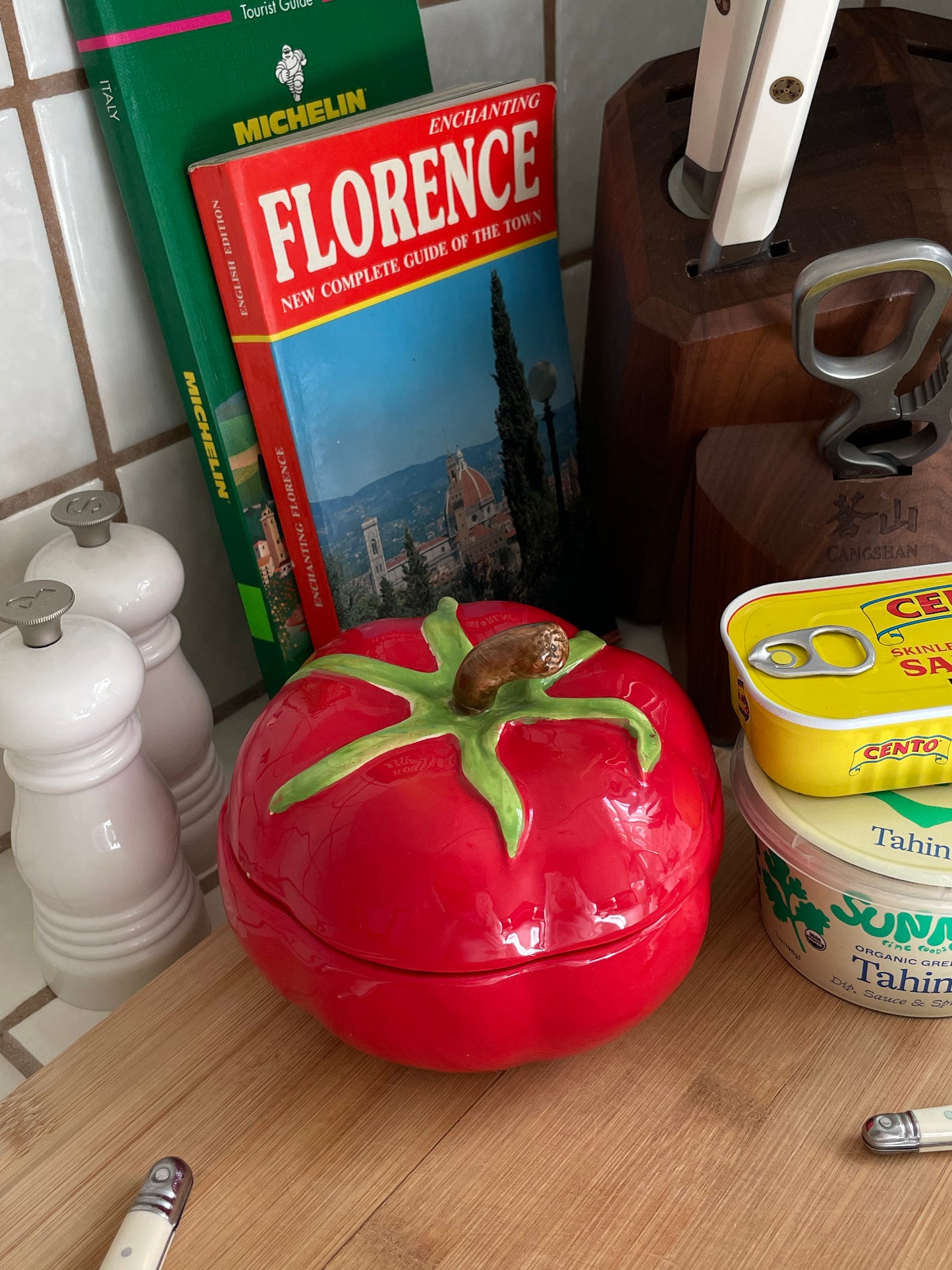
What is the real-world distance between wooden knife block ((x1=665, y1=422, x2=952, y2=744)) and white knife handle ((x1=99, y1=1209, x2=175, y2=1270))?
16.7 inches

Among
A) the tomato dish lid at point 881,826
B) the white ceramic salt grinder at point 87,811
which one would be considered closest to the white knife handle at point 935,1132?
the tomato dish lid at point 881,826

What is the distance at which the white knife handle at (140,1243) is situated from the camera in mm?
422

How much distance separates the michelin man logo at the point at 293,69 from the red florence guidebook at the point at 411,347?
0.13 ft

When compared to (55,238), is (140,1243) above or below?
below

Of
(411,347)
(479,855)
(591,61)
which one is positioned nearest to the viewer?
(479,855)

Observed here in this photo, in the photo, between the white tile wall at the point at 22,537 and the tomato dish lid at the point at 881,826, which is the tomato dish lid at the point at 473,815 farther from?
the white tile wall at the point at 22,537

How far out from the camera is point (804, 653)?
19.4 inches

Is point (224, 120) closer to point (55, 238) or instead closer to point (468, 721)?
point (55, 238)

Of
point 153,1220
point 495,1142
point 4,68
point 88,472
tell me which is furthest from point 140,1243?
point 4,68

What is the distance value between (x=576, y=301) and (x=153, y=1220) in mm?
685

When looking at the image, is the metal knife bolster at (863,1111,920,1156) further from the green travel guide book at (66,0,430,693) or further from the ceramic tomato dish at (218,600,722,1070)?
the green travel guide book at (66,0,430,693)

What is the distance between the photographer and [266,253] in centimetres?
57

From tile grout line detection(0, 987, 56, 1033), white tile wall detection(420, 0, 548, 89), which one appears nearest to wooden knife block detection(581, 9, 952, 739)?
white tile wall detection(420, 0, 548, 89)

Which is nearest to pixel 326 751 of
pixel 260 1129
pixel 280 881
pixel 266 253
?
pixel 280 881
